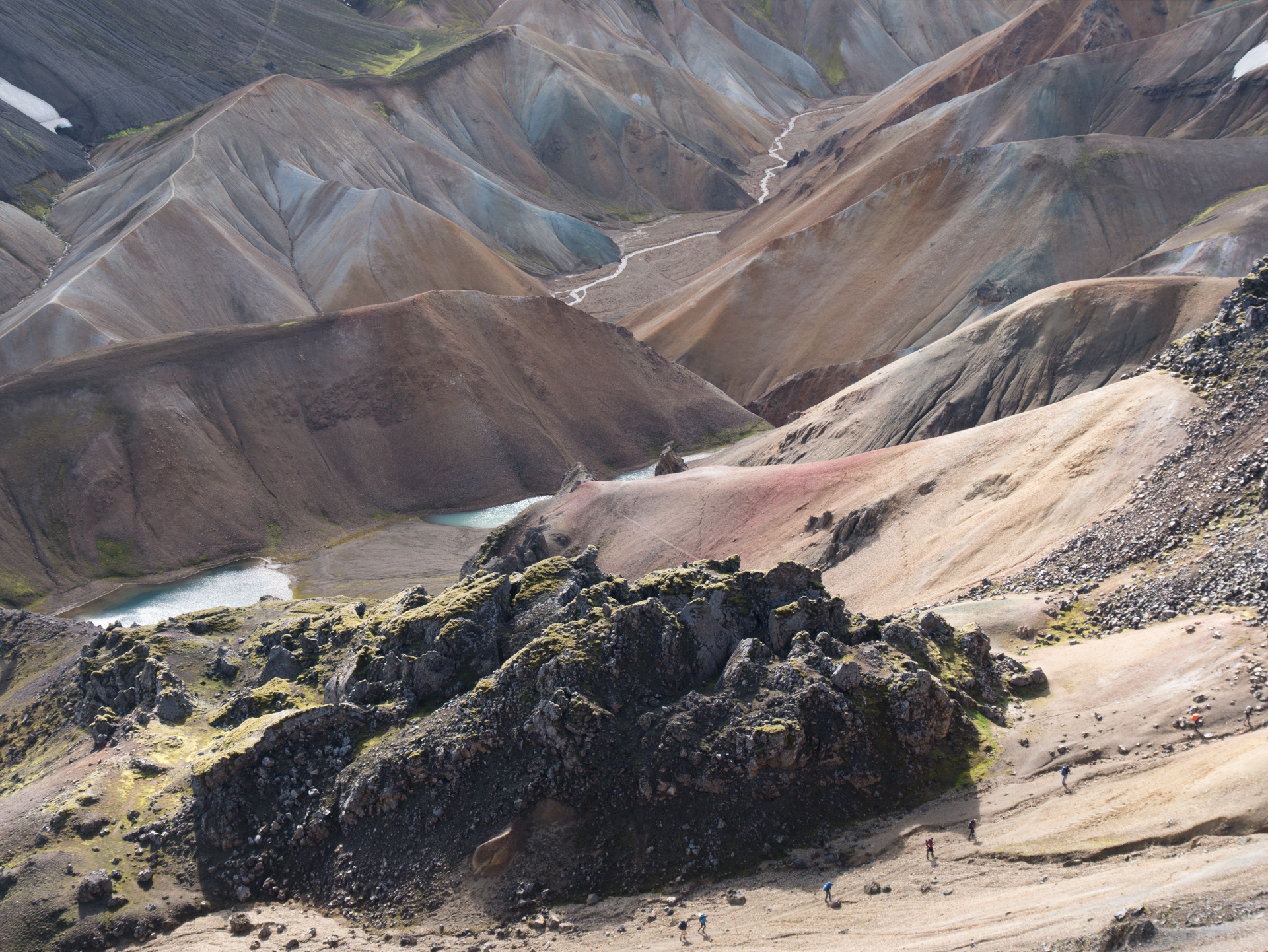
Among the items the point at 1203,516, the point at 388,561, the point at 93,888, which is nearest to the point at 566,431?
the point at 388,561

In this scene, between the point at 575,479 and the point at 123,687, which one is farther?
the point at 575,479

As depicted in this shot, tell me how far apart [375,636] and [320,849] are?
8.08 m

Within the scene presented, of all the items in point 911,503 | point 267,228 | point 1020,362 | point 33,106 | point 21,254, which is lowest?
point 911,503

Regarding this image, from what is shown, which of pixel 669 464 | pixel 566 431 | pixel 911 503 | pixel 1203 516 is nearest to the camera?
pixel 1203 516

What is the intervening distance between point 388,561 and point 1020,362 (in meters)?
43.3

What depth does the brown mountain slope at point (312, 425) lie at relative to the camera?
69.6 meters

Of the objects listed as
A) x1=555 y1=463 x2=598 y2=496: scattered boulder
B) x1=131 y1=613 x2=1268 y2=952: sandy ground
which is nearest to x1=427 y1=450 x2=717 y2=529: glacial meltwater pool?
x1=555 y1=463 x2=598 y2=496: scattered boulder

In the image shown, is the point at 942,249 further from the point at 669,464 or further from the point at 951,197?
the point at 669,464

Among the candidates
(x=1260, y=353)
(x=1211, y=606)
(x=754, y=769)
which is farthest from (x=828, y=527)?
(x=754, y=769)

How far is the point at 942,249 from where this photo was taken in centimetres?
9512

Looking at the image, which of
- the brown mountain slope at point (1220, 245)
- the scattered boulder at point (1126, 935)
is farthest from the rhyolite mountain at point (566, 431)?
the scattered boulder at point (1126, 935)

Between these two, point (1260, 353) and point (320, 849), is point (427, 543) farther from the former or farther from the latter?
point (1260, 353)

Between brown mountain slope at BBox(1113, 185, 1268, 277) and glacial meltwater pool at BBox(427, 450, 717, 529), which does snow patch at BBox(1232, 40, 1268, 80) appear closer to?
brown mountain slope at BBox(1113, 185, 1268, 277)

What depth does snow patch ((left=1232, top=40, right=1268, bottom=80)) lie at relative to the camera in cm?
10594
